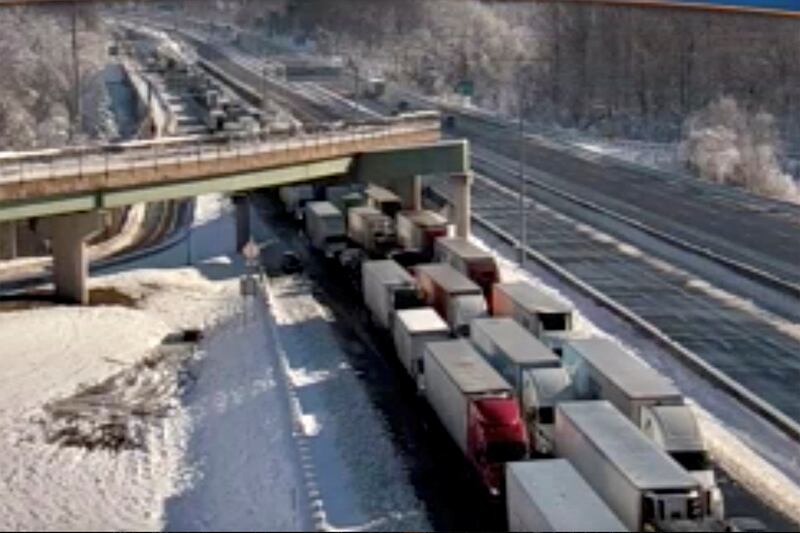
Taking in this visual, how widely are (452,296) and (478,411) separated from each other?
12192 mm

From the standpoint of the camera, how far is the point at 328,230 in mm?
60406

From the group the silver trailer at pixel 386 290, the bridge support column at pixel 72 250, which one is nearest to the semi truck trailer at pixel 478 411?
the silver trailer at pixel 386 290

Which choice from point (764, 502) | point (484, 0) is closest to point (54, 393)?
point (764, 502)

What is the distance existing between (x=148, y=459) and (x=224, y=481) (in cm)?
350

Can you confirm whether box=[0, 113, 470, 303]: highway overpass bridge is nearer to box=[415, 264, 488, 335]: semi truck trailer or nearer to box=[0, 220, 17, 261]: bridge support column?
box=[415, 264, 488, 335]: semi truck trailer

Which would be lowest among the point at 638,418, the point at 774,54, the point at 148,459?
the point at 148,459

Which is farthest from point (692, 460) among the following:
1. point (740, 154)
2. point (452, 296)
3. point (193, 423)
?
point (740, 154)

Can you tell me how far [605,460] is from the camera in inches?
1068

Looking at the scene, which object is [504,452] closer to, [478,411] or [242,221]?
[478,411]

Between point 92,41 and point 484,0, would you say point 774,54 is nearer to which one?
point 484,0

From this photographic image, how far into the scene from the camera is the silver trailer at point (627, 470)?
25.3m

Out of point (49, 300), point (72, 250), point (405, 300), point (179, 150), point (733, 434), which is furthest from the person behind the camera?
point (179, 150)

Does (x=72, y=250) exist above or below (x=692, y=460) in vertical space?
above

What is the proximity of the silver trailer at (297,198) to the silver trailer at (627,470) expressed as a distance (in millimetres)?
42008
